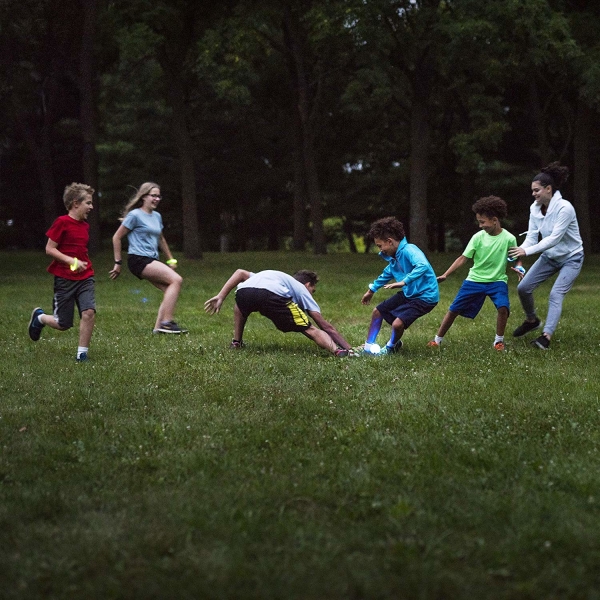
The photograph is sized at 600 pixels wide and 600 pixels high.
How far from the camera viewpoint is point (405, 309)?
9875 mm

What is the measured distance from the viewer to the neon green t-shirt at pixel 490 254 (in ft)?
33.8

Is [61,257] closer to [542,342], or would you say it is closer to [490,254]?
[490,254]

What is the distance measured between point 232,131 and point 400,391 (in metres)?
39.0

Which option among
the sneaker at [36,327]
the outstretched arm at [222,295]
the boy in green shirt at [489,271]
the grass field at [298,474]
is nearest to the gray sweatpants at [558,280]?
the boy in green shirt at [489,271]

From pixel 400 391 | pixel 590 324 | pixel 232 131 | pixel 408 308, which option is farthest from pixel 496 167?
pixel 400 391

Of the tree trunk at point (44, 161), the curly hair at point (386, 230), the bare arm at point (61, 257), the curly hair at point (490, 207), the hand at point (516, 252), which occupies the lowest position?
the hand at point (516, 252)

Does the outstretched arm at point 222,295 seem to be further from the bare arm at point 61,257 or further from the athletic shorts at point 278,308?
the bare arm at point 61,257

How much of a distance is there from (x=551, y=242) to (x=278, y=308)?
3.33 metres

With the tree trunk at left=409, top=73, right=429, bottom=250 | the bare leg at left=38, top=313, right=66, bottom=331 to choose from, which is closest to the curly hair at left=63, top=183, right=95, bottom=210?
the bare leg at left=38, top=313, right=66, bottom=331

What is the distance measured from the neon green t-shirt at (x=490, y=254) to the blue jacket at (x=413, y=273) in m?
0.69

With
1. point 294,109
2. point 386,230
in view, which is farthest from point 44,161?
point 386,230

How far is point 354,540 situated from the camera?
4059 millimetres

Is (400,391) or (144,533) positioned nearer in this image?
Answer: (144,533)

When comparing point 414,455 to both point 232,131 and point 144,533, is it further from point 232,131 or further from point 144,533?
point 232,131
